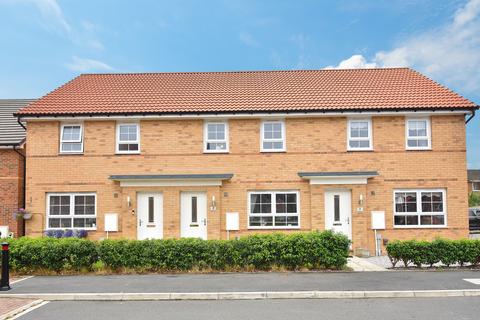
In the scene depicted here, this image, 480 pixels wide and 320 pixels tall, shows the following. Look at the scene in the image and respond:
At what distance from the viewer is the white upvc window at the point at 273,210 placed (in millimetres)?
16578

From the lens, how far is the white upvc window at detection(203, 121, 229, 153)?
56.0 feet

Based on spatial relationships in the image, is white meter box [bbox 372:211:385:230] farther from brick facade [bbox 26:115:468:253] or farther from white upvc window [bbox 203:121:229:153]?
white upvc window [bbox 203:121:229:153]

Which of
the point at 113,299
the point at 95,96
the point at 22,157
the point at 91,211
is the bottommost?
the point at 113,299

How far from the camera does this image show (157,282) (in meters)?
10.5

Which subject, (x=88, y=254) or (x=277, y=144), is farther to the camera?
(x=277, y=144)

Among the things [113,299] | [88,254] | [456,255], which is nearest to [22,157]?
[88,254]

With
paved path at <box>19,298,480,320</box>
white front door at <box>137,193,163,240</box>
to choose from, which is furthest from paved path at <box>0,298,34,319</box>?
white front door at <box>137,193,163,240</box>

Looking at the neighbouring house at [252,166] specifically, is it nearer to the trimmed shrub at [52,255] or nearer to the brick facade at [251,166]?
the brick facade at [251,166]

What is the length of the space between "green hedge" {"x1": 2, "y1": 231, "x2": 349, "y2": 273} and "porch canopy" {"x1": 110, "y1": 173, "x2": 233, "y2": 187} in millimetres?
4495

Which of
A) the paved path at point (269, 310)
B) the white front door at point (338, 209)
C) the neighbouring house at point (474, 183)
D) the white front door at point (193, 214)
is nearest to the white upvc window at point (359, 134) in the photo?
the white front door at point (338, 209)

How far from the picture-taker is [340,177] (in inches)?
636

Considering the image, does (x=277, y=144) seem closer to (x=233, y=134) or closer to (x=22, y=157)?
(x=233, y=134)

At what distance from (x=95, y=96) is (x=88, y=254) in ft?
28.1

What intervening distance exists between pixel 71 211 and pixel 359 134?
1144cm
